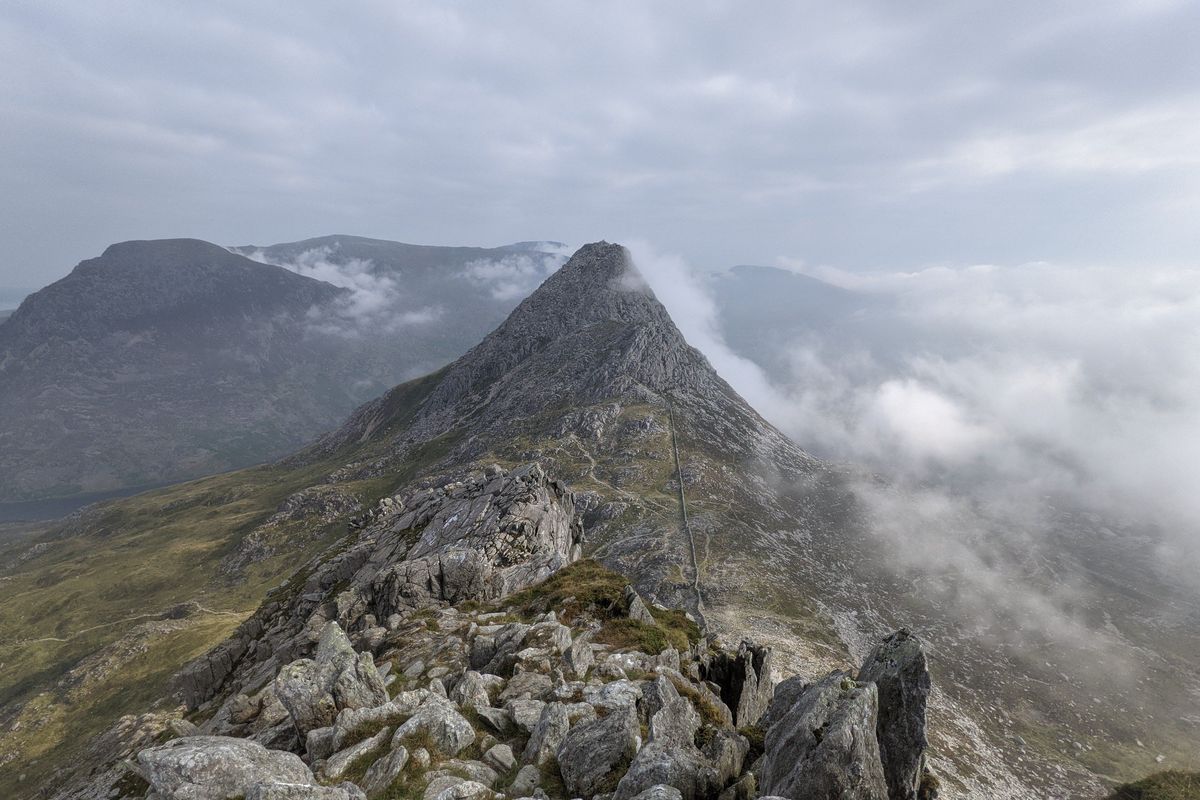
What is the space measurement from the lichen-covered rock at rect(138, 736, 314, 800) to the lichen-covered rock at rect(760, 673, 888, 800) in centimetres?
1389

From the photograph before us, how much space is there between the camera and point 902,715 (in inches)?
717

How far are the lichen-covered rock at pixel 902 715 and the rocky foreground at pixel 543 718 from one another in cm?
5

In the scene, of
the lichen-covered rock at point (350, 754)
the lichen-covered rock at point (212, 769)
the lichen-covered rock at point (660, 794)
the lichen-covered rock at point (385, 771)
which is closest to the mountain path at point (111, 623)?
the lichen-covered rock at point (350, 754)

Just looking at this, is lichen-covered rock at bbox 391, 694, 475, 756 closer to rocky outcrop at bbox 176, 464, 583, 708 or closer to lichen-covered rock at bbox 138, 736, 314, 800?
lichen-covered rock at bbox 138, 736, 314, 800

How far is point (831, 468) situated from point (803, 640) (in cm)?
12223

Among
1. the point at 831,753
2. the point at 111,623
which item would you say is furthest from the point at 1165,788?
the point at 111,623

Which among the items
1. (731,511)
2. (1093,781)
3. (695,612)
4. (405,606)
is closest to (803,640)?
(695,612)

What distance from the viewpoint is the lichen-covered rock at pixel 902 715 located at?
17578 millimetres

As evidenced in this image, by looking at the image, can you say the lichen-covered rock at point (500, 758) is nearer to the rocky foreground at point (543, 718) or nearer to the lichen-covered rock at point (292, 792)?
the rocky foreground at point (543, 718)

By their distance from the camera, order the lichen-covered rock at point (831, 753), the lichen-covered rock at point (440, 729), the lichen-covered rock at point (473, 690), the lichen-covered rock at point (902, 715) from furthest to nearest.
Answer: the lichen-covered rock at point (473, 690) < the lichen-covered rock at point (440, 729) < the lichen-covered rock at point (902, 715) < the lichen-covered rock at point (831, 753)

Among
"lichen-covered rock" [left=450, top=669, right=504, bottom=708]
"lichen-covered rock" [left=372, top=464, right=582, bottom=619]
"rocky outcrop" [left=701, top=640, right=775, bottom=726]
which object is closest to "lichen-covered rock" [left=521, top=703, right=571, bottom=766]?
"lichen-covered rock" [left=450, top=669, right=504, bottom=708]

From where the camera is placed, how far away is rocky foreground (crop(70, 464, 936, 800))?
50.7ft

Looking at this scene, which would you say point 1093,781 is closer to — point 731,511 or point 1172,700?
point 1172,700

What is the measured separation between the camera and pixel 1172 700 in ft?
330
